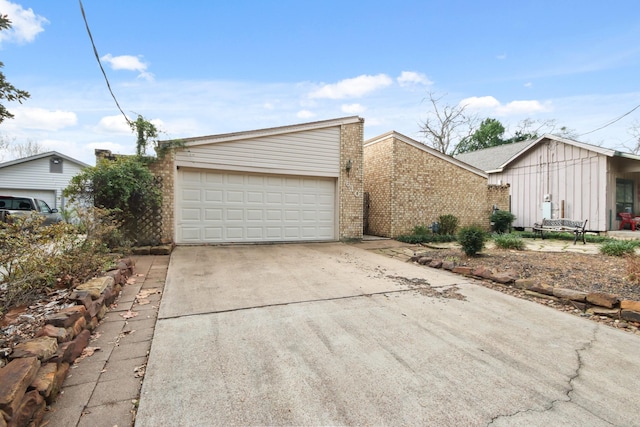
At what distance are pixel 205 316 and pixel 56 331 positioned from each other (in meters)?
1.28

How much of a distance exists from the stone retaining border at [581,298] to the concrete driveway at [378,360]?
16.2 inches

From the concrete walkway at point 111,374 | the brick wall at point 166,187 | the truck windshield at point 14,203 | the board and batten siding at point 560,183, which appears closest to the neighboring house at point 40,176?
the truck windshield at point 14,203

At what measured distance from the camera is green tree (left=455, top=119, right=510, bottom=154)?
28172mm

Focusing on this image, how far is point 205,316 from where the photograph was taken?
3268mm

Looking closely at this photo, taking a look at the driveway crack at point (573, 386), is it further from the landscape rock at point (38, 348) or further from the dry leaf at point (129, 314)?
the dry leaf at point (129, 314)

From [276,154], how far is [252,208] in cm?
174

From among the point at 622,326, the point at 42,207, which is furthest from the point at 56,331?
the point at 42,207

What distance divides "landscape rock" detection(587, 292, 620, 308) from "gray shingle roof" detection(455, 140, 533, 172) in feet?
44.3

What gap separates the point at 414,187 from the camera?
422 inches

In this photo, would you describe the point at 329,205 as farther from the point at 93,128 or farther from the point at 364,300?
the point at 93,128

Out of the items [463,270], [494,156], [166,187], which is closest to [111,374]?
[463,270]

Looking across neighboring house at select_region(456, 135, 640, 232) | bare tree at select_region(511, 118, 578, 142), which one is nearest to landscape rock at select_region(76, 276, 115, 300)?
neighboring house at select_region(456, 135, 640, 232)

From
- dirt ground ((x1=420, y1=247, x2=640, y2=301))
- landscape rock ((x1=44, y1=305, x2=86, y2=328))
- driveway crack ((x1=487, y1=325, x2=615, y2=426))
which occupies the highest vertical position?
landscape rock ((x1=44, y1=305, x2=86, y2=328))

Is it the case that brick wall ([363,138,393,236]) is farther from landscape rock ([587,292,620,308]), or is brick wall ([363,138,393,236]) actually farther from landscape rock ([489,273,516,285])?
landscape rock ([587,292,620,308])
